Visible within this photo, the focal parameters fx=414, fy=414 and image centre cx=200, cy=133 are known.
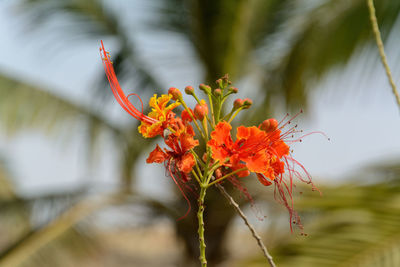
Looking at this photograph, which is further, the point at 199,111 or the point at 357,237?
the point at 357,237

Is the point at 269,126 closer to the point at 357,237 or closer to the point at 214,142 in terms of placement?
the point at 214,142

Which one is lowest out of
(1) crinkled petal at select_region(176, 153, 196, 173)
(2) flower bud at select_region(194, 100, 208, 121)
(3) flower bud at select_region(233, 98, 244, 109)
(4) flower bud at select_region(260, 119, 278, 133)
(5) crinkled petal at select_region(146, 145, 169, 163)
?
(1) crinkled petal at select_region(176, 153, 196, 173)

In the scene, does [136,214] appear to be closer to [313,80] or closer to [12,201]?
[12,201]

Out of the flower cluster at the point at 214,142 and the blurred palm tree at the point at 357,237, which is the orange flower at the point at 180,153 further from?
the blurred palm tree at the point at 357,237

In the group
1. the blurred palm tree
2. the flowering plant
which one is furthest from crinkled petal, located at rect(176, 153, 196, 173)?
the blurred palm tree

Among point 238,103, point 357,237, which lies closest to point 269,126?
point 238,103

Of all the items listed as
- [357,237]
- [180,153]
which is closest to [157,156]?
[180,153]

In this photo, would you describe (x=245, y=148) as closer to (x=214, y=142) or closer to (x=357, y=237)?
(x=214, y=142)

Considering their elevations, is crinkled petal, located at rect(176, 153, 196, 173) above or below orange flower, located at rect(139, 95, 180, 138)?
below

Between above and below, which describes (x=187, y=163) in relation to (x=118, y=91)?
below

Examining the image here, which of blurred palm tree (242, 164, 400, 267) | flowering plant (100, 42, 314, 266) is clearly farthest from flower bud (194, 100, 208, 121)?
blurred palm tree (242, 164, 400, 267)

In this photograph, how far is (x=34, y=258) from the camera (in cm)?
193

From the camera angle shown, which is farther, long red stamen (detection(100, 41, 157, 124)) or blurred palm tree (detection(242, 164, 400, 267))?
blurred palm tree (detection(242, 164, 400, 267))

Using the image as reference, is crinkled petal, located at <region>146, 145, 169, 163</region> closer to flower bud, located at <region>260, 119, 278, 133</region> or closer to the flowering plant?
the flowering plant
